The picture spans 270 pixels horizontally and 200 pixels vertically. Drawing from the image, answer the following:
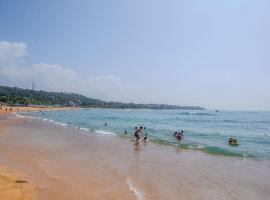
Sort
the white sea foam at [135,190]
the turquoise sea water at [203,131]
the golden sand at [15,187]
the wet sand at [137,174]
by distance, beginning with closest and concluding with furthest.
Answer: the golden sand at [15,187] → the white sea foam at [135,190] → the wet sand at [137,174] → the turquoise sea water at [203,131]

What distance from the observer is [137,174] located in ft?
47.1

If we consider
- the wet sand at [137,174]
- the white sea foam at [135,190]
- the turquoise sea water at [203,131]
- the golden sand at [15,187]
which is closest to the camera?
the golden sand at [15,187]

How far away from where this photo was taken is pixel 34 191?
402 inches

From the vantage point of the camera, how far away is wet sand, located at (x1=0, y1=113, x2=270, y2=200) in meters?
11.1

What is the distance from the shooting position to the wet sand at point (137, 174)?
11055 mm

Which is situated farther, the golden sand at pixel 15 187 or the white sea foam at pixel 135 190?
the white sea foam at pixel 135 190

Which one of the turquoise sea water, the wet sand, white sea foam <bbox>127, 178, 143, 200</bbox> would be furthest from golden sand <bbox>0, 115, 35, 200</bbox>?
the turquoise sea water

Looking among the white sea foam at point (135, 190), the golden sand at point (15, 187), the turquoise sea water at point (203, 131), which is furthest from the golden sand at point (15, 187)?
the turquoise sea water at point (203, 131)

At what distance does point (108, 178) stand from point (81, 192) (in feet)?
8.62

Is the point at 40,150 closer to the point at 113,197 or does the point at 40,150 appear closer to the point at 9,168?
the point at 9,168

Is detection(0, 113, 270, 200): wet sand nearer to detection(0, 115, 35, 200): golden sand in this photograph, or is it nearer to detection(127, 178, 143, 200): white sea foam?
detection(127, 178, 143, 200): white sea foam

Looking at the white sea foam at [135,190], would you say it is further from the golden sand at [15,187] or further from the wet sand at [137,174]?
the golden sand at [15,187]

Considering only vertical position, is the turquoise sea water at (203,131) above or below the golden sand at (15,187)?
below

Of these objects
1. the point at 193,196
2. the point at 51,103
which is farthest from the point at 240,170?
the point at 51,103
